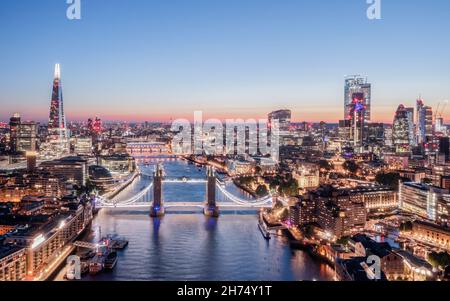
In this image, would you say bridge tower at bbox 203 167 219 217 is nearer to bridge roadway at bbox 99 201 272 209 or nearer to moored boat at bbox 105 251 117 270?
bridge roadway at bbox 99 201 272 209

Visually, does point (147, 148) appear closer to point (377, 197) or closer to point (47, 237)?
point (377, 197)

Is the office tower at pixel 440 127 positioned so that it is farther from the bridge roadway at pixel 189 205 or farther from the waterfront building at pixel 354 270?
the waterfront building at pixel 354 270

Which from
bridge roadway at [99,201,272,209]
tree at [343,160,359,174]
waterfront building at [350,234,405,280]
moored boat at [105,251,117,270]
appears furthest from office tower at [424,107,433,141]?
moored boat at [105,251,117,270]

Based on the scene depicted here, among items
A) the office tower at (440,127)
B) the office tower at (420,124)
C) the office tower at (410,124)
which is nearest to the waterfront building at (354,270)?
the office tower at (420,124)

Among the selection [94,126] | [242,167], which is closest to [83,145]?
[94,126]
